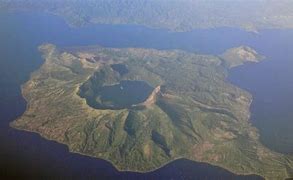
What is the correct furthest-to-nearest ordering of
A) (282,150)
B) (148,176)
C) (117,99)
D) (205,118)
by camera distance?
(117,99) → (205,118) → (282,150) → (148,176)

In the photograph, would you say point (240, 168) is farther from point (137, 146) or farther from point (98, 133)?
point (98, 133)

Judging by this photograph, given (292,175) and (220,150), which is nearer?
(292,175)

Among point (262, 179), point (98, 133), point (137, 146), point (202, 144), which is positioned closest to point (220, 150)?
point (202, 144)

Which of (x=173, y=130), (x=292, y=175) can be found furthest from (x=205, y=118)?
(x=292, y=175)

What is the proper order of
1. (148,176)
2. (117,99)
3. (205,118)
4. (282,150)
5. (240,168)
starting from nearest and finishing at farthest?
(148,176), (240,168), (282,150), (205,118), (117,99)

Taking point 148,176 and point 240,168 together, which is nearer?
point 148,176

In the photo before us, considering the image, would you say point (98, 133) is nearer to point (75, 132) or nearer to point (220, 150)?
point (75, 132)

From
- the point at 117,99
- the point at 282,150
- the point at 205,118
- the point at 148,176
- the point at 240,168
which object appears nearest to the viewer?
the point at 148,176

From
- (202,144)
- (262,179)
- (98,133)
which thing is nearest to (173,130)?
(202,144)
